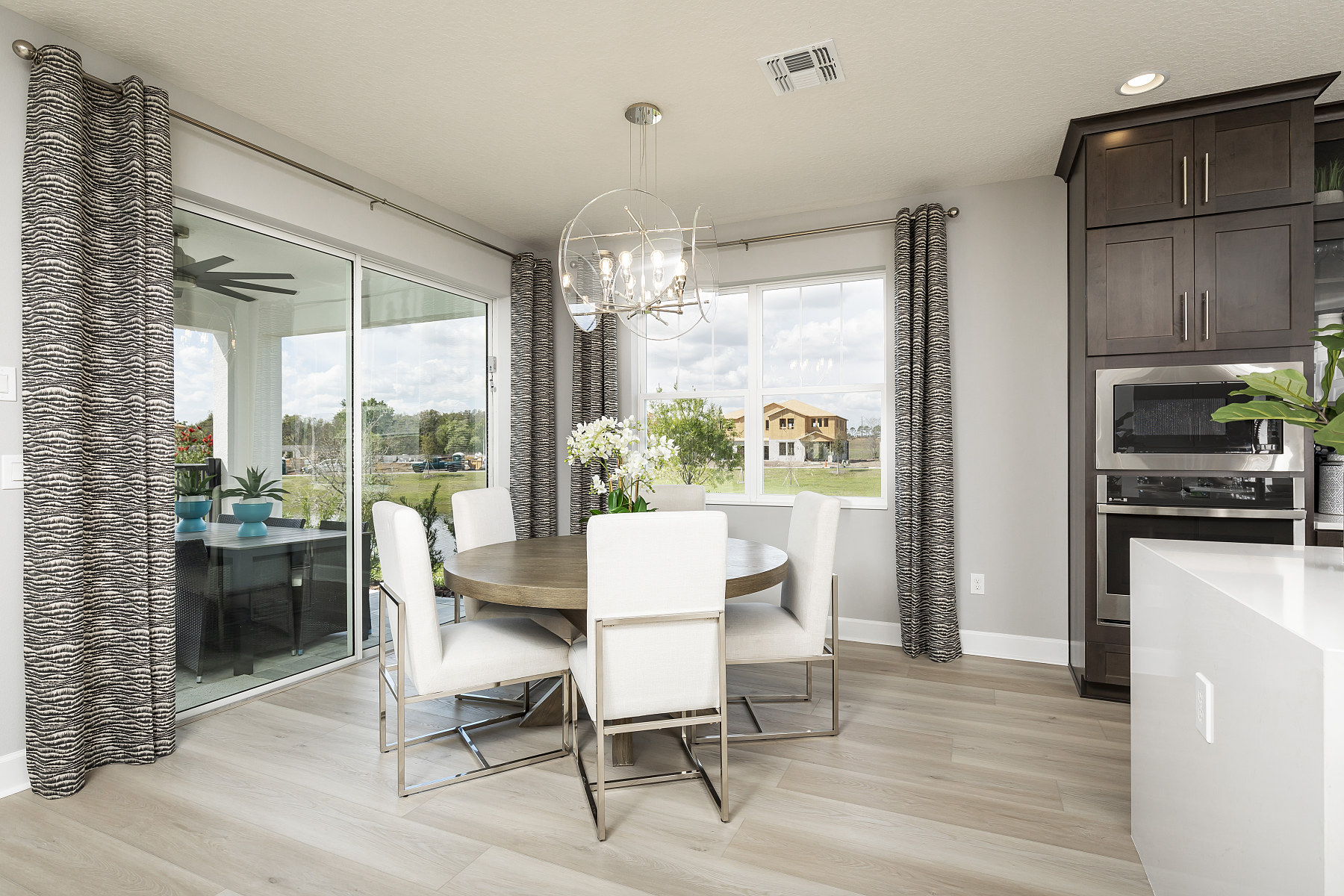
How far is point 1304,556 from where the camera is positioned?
66.2 inches

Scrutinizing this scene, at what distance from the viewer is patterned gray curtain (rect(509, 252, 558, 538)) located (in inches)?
184

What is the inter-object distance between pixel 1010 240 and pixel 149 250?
399cm

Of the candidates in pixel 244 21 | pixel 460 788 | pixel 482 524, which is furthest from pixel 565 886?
pixel 244 21

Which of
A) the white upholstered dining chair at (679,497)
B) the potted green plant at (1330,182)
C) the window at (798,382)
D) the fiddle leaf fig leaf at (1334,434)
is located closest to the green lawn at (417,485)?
the white upholstered dining chair at (679,497)

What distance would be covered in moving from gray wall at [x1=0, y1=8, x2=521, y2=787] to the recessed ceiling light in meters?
3.54

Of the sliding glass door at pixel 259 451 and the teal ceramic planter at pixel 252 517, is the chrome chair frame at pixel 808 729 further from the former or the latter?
the teal ceramic planter at pixel 252 517

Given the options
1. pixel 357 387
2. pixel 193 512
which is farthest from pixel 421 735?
pixel 357 387

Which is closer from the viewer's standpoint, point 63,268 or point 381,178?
point 63,268

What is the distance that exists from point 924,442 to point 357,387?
3128 mm

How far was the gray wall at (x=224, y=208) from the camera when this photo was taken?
227 cm

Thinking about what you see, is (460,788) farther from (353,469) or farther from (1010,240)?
(1010,240)

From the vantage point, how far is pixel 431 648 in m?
2.22

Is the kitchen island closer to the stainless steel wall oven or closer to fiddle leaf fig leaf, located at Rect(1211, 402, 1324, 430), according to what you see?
fiddle leaf fig leaf, located at Rect(1211, 402, 1324, 430)

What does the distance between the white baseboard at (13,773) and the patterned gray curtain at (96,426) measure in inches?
2.6
